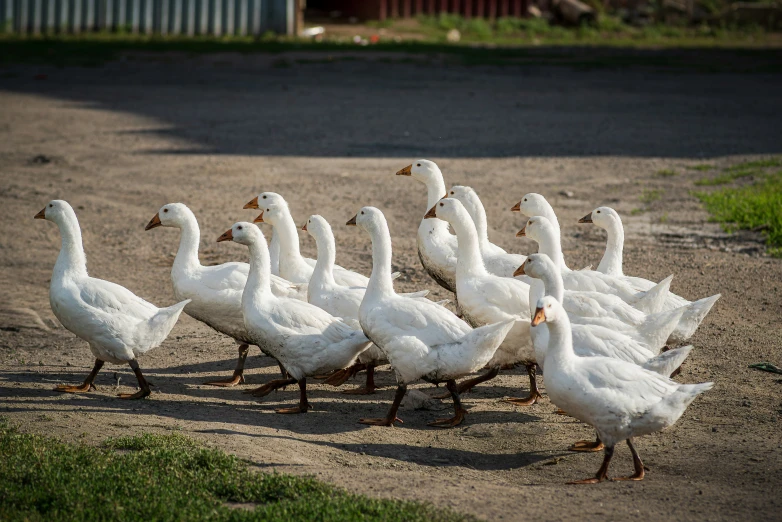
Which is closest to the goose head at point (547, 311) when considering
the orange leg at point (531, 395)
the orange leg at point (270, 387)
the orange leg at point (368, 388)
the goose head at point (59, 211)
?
the orange leg at point (531, 395)

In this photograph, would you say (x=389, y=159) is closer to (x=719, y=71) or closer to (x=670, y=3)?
(x=719, y=71)

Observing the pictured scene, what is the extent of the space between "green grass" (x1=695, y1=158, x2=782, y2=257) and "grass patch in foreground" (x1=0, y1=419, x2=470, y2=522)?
716 centimetres

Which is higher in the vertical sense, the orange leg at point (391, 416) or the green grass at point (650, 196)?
the green grass at point (650, 196)

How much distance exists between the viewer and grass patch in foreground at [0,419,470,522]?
4.93 m

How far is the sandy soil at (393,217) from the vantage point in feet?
19.7

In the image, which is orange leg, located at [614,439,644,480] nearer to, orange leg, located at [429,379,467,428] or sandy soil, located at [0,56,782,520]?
sandy soil, located at [0,56,782,520]

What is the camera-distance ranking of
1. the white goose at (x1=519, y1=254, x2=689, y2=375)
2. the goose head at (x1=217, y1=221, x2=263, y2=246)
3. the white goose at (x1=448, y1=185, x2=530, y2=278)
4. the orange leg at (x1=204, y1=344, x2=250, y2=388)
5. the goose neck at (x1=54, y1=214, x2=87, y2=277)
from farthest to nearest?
the white goose at (x1=448, y1=185, x2=530, y2=278) < the orange leg at (x1=204, y1=344, x2=250, y2=388) < the goose head at (x1=217, y1=221, x2=263, y2=246) < the goose neck at (x1=54, y1=214, x2=87, y2=277) < the white goose at (x1=519, y1=254, x2=689, y2=375)

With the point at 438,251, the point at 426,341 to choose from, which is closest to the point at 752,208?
the point at 438,251

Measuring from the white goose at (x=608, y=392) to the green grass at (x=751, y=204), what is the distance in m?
5.41

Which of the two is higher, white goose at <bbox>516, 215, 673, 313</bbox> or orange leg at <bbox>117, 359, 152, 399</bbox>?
white goose at <bbox>516, 215, 673, 313</bbox>

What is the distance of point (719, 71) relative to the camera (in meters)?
23.2

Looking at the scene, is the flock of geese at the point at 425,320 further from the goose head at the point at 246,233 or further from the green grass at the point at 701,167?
the green grass at the point at 701,167

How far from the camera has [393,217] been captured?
1188 centimetres

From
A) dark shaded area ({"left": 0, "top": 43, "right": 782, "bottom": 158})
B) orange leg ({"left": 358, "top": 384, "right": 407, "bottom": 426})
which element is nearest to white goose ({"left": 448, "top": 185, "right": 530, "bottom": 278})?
orange leg ({"left": 358, "top": 384, "right": 407, "bottom": 426})
